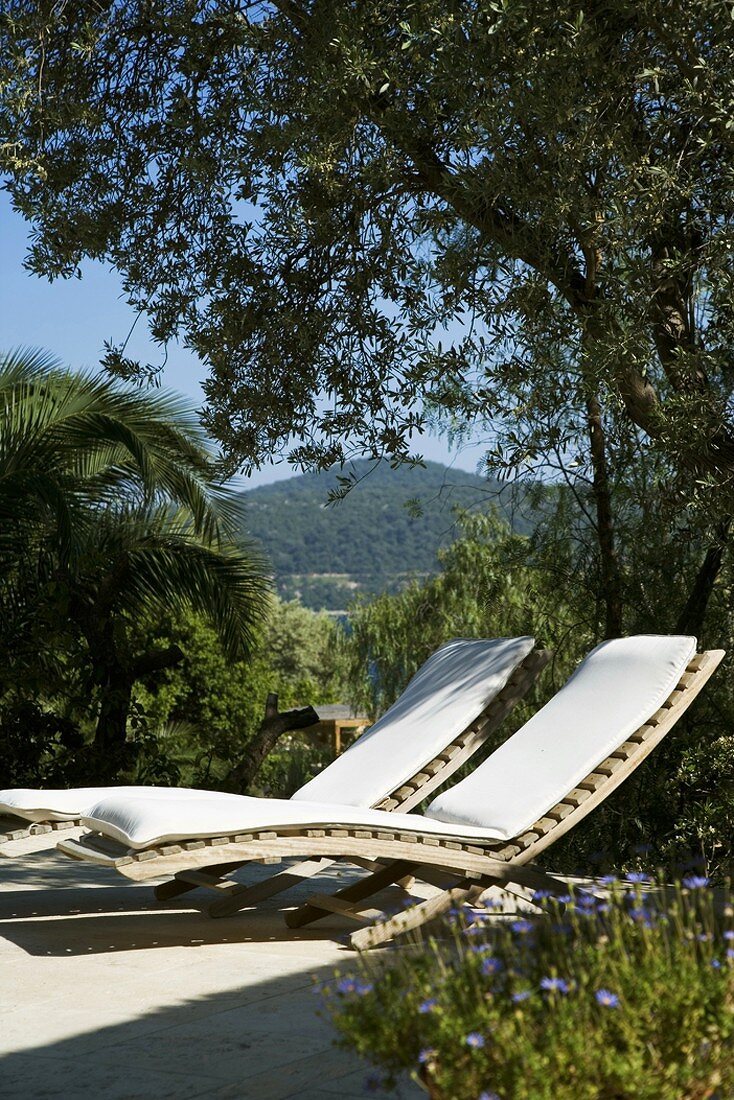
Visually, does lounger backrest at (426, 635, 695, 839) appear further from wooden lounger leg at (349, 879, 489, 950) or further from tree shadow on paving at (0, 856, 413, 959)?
tree shadow on paving at (0, 856, 413, 959)

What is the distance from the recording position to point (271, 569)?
38.1 ft

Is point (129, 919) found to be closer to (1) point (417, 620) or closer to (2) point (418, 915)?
(2) point (418, 915)

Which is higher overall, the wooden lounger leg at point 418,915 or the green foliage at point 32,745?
the wooden lounger leg at point 418,915

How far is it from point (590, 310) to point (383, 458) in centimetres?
147

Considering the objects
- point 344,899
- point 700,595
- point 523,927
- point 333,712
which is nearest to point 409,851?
point 344,899

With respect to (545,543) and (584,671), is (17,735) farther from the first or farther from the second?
(584,671)

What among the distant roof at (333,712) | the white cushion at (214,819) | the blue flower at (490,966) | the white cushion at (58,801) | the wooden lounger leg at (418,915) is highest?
the blue flower at (490,966)

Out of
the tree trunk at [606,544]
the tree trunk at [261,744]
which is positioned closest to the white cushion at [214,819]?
the tree trunk at [606,544]

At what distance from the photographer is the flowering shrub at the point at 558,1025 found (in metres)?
2.13

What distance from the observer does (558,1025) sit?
7.13ft

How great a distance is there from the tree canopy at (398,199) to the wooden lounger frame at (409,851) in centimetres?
133

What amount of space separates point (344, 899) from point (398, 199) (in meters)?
3.72

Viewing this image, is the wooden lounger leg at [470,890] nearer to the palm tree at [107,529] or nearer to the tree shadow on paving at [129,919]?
the tree shadow on paving at [129,919]

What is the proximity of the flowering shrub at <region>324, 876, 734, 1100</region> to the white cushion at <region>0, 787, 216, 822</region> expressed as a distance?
103 inches
